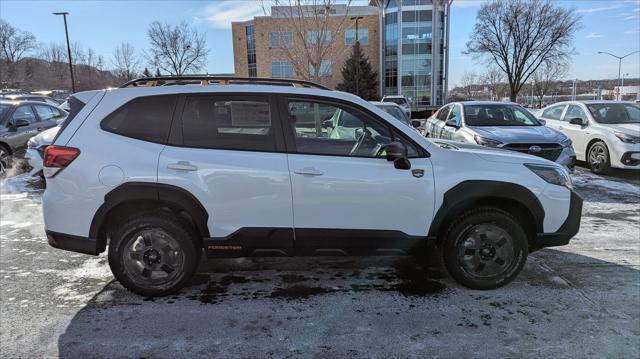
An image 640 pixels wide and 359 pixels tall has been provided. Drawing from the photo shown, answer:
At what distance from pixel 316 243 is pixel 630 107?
10357 mm

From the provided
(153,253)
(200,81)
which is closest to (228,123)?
(200,81)

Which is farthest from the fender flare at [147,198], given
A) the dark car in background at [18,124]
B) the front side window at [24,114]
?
the front side window at [24,114]

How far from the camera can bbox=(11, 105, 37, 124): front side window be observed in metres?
10.4

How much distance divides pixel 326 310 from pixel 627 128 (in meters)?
9.27

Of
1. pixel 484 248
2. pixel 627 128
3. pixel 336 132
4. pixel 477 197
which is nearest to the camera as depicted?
pixel 477 197

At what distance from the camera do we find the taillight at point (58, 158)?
3.72 m

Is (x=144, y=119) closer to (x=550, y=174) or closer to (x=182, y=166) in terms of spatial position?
(x=182, y=166)

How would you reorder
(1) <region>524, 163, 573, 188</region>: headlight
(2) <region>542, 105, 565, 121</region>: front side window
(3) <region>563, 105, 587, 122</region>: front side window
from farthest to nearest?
1. (2) <region>542, 105, 565, 121</region>: front side window
2. (3) <region>563, 105, 587, 122</region>: front side window
3. (1) <region>524, 163, 573, 188</region>: headlight

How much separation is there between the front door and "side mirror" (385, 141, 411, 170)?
5 centimetres

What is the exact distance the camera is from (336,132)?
4176 millimetres

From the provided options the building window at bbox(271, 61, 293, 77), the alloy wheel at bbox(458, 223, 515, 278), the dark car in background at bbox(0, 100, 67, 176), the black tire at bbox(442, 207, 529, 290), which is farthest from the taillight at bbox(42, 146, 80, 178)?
the building window at bbox(271, 61, 293, 77)

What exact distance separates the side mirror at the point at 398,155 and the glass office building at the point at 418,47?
52.4m

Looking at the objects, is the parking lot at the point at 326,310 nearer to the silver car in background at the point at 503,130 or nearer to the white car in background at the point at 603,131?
the silver car in background at the point at 503,130

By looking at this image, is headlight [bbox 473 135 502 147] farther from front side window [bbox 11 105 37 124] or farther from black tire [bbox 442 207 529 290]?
front side window [bbox 11 105 37 124]
